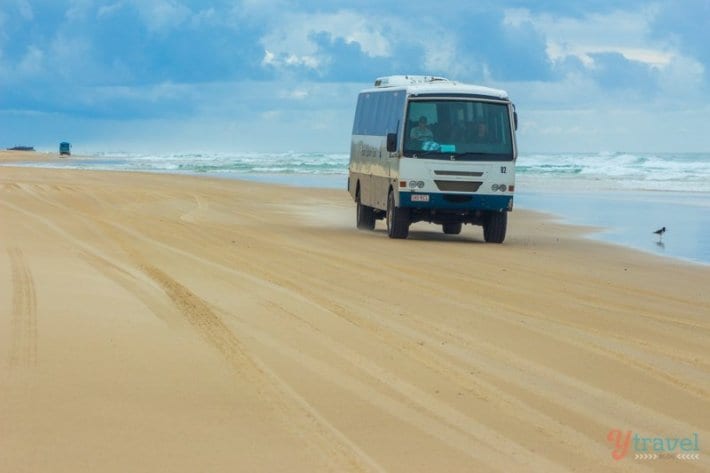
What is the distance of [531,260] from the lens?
57.8 ft

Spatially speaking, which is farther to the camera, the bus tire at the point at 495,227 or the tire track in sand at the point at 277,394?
the bus tire at the point at 495,227

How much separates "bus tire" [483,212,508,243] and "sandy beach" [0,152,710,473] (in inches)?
205

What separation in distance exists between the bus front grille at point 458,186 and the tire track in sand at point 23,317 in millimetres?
10019

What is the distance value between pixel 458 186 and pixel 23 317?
1312 cm

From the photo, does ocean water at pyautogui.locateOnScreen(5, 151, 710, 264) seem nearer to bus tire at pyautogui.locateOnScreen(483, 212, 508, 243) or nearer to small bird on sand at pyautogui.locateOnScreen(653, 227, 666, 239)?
small bird on sand at pyautogui.locateOnScreen(653, 227, 666, 239)

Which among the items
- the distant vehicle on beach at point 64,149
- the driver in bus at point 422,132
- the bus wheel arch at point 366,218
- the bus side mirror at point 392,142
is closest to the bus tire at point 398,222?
the bus side mirror at point 392,142

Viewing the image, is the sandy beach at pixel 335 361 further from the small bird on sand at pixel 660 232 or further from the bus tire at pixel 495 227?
the small bird on sand at pixel 660 232

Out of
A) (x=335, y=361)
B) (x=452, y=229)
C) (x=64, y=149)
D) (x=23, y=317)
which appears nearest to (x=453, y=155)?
(x=452, y=229)

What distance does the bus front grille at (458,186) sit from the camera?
21.4 metres

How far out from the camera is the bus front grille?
2142 cm

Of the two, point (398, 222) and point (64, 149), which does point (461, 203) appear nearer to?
point (398, 222)

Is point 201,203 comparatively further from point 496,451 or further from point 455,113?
point 496,451

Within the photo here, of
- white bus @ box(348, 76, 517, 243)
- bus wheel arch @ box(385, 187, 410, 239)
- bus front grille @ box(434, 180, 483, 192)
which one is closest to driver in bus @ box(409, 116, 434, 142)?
white bus @ box(348, 76, 517, 243)

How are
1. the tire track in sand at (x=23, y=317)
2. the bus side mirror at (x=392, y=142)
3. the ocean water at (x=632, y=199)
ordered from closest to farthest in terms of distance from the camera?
1. the tire track in sand at (x=23, y=317)
2. the bus side mirror at (x=392, y=142)
3. the ocean water at (x=632, y=199)
